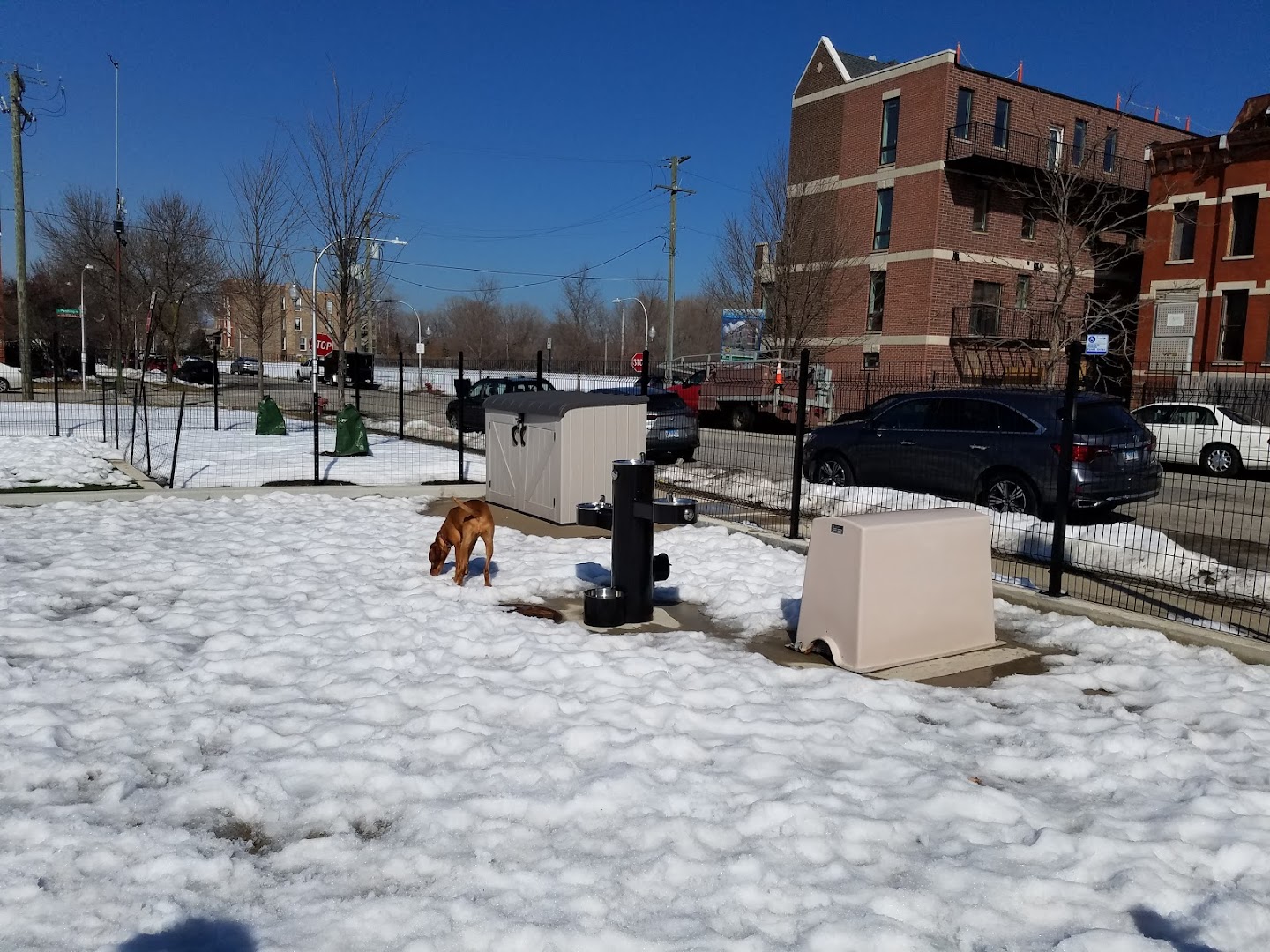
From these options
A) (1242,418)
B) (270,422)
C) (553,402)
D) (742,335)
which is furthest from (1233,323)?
(270,422)

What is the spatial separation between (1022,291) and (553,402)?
29.6 metres

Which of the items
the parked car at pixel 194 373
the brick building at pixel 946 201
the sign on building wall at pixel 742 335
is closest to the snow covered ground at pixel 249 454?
the sign on building wall at pixel 742 335

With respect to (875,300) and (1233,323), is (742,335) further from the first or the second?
(1233,323)

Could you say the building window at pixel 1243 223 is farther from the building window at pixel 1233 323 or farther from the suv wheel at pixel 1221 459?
the suv wheel at pixel 1221 459

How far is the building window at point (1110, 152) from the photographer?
3509cm

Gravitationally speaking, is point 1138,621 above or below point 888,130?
below

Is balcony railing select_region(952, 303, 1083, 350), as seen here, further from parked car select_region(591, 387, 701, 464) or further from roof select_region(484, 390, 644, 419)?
roof select_region(484, 390, 644, 419)

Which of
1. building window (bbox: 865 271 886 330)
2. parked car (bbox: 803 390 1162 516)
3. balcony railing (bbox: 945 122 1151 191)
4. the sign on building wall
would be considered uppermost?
balcony railing (bbox: 945 122 1151 191)

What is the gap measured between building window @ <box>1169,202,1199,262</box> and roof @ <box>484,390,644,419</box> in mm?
26914

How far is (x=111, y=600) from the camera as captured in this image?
240 inches

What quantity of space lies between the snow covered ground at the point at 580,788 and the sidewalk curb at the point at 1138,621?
0.14 metres

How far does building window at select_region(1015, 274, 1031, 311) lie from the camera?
111ft

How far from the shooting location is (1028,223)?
34.0 meters

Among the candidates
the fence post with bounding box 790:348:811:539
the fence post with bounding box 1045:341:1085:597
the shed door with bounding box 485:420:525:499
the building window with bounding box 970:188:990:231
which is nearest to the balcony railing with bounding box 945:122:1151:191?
the building window with bounding box 970:188:990:231
